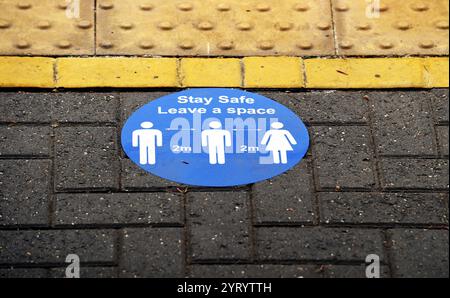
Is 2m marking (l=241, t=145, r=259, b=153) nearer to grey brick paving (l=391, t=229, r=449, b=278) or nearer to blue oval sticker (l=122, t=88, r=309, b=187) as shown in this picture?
blue oval sticker (l=122, t=88, r=309, b=187)

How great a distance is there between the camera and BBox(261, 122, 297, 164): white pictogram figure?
11.6 feet

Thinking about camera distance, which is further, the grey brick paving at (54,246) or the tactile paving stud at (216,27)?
the tactile paving stud at (216,27)

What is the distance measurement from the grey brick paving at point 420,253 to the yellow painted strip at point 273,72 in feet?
3.16

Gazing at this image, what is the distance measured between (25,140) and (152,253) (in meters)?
0.86

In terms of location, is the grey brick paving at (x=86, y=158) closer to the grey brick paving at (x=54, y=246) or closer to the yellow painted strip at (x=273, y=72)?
the grey brick paving at (x=54, y=246)

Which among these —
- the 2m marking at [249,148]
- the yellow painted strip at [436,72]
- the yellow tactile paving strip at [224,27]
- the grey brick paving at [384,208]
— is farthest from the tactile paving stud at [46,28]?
the yellow painted strip at [436,72]

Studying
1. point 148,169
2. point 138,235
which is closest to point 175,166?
point 148,169

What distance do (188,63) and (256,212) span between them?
945 millimetres

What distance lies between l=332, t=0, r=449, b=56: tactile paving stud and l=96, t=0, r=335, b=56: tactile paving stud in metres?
0.09

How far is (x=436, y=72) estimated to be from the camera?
153 inches

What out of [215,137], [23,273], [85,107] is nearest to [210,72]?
[215,137]

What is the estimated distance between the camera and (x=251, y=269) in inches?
126

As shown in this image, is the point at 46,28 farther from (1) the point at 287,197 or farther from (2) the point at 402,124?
(2) the point at 402,124

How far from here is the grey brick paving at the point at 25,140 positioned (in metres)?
3.52
